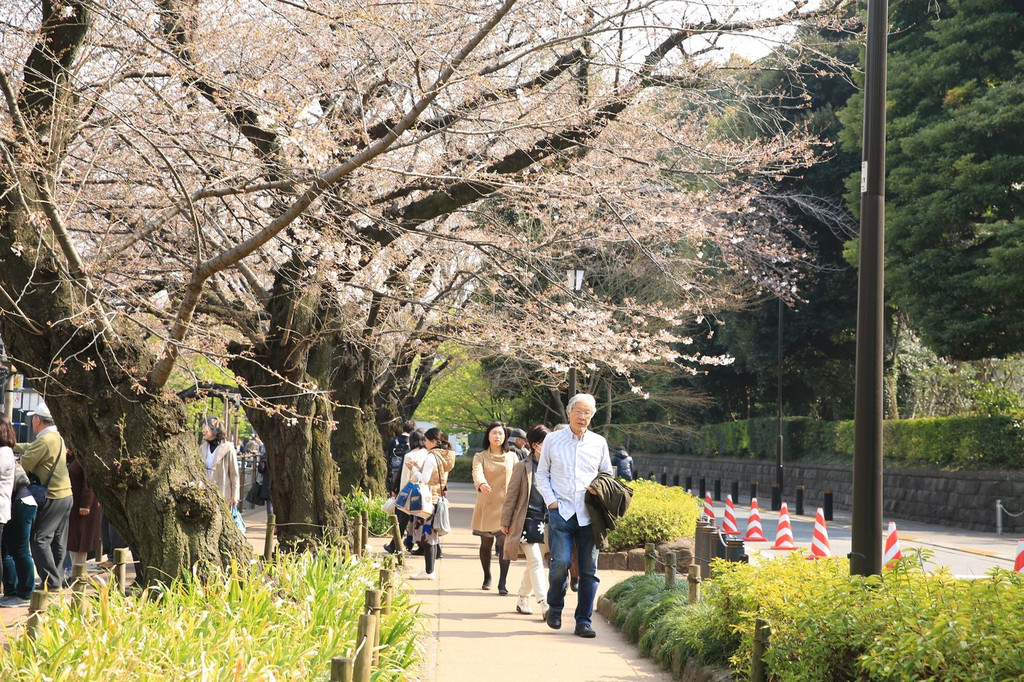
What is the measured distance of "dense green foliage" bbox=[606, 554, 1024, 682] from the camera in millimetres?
4105

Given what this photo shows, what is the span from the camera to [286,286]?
11.8 m

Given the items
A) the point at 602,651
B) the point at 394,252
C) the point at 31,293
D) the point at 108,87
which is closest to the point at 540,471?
the point at 602,651

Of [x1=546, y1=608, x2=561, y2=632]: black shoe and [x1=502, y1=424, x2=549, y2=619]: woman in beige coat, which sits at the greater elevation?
[x1=502, y1=424, x2=549, y2=619]: woman in beige coat

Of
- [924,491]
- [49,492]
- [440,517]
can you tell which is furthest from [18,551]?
[924,491]

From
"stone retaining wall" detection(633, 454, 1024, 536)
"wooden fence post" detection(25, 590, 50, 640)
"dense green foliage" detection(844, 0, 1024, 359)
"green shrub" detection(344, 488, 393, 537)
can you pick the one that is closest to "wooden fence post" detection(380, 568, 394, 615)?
"wooden fence post" detection(25, 590, 50, 640)

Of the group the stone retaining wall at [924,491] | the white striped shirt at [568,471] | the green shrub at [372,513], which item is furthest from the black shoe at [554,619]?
the stone retaining wall at [924,491]

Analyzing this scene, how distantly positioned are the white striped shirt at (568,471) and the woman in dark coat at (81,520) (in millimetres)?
5305

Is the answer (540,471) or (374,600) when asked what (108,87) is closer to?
(540,471)

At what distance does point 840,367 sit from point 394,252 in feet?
80.3

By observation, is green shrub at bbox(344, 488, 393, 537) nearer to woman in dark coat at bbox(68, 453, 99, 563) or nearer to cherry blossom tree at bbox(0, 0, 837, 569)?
cherry blossom tree at bbox(0, 0, 837, 569)

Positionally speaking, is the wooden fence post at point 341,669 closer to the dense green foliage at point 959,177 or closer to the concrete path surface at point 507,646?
the concrete path surface at point 507,646

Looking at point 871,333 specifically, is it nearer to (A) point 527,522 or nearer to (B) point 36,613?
(A) point 527,522

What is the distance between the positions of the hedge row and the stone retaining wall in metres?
0.49

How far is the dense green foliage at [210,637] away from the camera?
4.55 m
